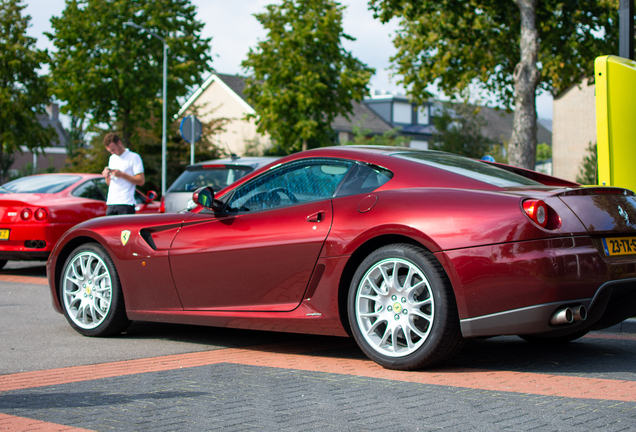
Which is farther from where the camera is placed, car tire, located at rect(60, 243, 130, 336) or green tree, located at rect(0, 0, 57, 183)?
green tree, located at rect(0, 0, 57, 183)

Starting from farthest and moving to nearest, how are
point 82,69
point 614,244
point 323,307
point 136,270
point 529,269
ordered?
point 82,69, point 136,270, point 323,307, point 614,244, point 529,269

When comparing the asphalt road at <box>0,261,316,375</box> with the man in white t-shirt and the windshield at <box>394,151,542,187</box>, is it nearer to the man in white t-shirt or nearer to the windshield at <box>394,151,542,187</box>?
the man in white t-shirt

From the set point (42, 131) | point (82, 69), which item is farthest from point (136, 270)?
point (42, 131)

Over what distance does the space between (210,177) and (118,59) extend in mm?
19218

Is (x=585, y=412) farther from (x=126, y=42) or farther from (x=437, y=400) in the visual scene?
(x=126, y=42)

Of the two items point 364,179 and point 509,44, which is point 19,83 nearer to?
point 509,44

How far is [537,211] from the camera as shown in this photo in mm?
3947

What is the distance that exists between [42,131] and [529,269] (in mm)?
30125

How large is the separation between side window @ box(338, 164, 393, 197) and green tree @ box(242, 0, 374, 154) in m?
22.1

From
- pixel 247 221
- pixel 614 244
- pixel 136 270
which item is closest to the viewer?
pixel 614 244

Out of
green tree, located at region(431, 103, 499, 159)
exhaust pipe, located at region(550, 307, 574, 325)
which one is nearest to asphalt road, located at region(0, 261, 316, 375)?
exhaust pipe, located at region(550, 307, 574, 325)

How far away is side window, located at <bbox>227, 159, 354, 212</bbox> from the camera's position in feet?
15.8

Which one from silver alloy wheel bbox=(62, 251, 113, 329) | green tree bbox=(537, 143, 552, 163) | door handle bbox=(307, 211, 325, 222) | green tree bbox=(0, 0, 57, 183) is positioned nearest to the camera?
door handle bbox=(307, 211, 325, 222)

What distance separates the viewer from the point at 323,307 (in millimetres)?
4562
